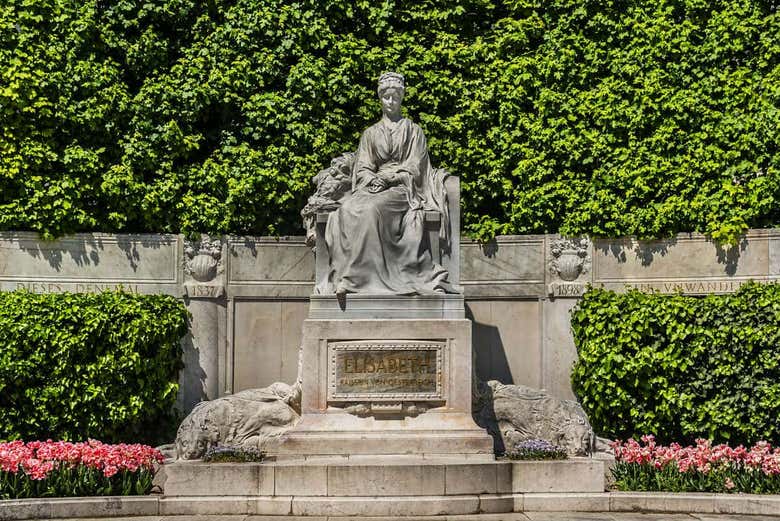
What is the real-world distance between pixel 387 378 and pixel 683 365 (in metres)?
3.66

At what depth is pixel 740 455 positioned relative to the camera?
9.82m

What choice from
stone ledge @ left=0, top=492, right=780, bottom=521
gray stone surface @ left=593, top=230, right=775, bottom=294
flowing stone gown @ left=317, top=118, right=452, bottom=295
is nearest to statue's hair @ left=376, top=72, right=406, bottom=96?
flowing stone gown @ left=317, top=118, right=452, bottom=295

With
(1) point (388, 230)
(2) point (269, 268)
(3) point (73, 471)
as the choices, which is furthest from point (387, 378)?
(2) point (269, 268)

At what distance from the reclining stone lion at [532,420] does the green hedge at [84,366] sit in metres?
4.08

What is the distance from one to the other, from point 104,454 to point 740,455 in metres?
6.12

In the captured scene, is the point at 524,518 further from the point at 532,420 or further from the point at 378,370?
the point at 378,370

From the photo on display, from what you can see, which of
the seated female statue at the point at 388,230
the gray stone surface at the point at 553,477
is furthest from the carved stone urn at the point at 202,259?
the gray stone surface at the point at 553,477

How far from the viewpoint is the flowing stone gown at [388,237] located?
10.2 metres

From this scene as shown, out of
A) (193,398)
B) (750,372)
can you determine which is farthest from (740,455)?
(193,398)

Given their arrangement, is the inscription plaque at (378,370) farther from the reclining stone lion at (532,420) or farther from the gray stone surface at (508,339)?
the gray stone surface at (508,339)

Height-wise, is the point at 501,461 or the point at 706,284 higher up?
the point at 706,284

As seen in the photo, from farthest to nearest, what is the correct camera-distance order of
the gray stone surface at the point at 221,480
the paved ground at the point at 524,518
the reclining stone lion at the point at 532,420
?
the reclining stone lion at the point at 532,420, the gray stone surface at the point at 221,480, the paved ground at the point at 524,518

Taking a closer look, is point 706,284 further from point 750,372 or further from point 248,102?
point 248,102

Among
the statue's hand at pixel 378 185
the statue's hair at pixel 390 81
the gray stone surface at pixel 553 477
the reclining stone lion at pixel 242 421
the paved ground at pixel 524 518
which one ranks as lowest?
the paved ground at pixel 524 518
